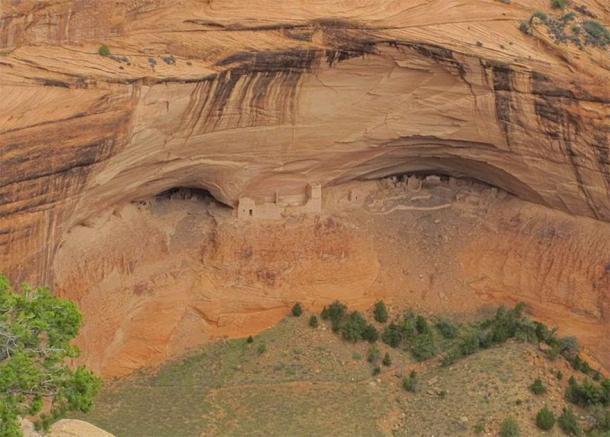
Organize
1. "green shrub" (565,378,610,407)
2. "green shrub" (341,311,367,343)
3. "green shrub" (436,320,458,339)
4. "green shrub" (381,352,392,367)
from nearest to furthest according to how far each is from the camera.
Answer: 1. "green shrub" (565,378,610,407)
2. "green shrub" (381,352,392,367)
3. "green shrub" (341,311,367,343)
4. "green shrub" (436,320,458,339)

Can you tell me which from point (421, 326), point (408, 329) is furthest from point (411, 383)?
point (421, 326)

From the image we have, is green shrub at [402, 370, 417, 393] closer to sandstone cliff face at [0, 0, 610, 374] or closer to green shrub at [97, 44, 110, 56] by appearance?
sandstone cliff face at [0, 0, 610, 374]

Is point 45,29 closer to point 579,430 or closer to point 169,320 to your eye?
point 169,320

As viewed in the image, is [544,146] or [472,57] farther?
[544,146]

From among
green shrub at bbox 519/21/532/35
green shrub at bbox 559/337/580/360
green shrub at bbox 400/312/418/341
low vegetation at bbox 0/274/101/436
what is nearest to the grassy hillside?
green shrub at bbox 559/337/580/360

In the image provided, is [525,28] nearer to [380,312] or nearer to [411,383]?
[380,312]

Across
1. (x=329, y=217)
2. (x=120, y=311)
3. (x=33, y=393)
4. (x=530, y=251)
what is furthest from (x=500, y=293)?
(x=33, y=393)
